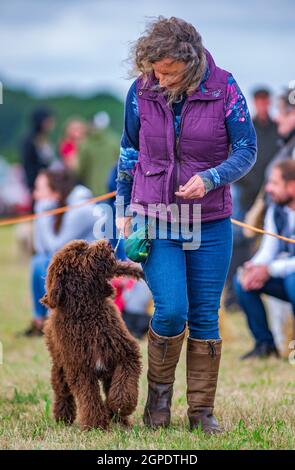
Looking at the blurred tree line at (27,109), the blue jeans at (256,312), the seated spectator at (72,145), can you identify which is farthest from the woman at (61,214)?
the blurred tree line at (27,109)

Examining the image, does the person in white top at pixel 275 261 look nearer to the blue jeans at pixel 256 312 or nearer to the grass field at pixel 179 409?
the blue jeans at pixel 256 312

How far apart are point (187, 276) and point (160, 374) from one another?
55cm

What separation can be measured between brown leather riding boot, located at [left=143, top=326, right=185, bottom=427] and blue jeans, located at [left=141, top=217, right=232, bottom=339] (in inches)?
2.6

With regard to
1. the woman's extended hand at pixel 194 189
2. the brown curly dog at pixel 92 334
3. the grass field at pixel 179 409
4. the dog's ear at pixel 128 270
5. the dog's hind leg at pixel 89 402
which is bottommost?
the grass field at pixel 179 409

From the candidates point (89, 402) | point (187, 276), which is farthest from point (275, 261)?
point (89, 402)

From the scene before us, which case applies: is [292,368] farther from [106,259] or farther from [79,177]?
[79,177]

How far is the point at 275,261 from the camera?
7387 mm

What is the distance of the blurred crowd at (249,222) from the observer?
291 inches

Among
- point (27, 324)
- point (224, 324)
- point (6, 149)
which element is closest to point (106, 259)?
point (224, 324)

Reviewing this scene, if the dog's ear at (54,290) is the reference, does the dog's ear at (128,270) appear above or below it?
above

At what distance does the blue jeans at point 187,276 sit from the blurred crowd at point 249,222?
0.61 metres

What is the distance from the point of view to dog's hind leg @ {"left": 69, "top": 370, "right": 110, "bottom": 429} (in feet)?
15.5

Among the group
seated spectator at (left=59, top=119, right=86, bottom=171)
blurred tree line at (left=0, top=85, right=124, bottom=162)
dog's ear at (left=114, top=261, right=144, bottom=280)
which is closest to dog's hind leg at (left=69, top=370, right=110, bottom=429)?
dog's ear at (left=114, top=261, right=144, bottom=280)

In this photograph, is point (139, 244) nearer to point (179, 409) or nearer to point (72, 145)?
point (179, 409)
